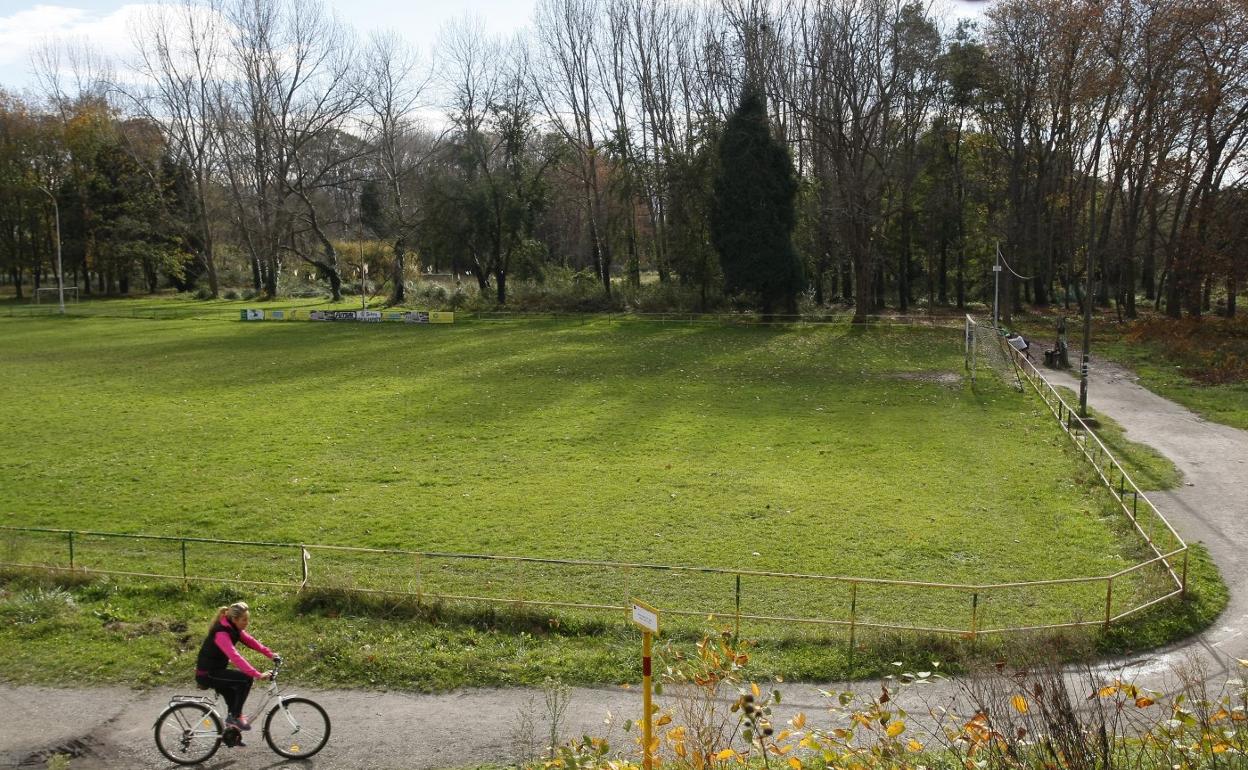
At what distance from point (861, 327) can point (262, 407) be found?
3380 centimetres

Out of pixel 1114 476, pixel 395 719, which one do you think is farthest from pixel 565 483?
pixel 1114 476

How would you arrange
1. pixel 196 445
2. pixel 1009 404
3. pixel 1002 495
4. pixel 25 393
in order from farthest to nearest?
1. pixel 25 393
2. pixel 1009 404
3. pixel 196 445
4. pixel 1002 495

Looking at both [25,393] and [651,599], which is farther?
[25,393]

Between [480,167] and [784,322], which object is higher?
[480,167]

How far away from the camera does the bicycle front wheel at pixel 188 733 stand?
1015 centimetres

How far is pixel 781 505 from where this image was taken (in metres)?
19.9

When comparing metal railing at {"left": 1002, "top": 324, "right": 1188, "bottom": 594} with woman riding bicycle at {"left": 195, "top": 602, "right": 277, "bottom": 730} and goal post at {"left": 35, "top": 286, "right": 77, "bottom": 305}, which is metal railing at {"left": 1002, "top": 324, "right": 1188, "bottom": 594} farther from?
goal post at {"left": 35, "top": 286, "right": 77, "bottom": 305}

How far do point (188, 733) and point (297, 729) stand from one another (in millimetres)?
1203

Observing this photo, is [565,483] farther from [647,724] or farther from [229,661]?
[647,724]

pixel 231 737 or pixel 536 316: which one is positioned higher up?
pixel 536 316

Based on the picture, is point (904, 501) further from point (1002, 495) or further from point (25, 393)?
point (25, 393)

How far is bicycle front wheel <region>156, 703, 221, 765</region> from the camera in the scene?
33.3 ft

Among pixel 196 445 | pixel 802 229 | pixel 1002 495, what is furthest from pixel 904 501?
pixel 802 229

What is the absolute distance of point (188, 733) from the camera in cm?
1014
